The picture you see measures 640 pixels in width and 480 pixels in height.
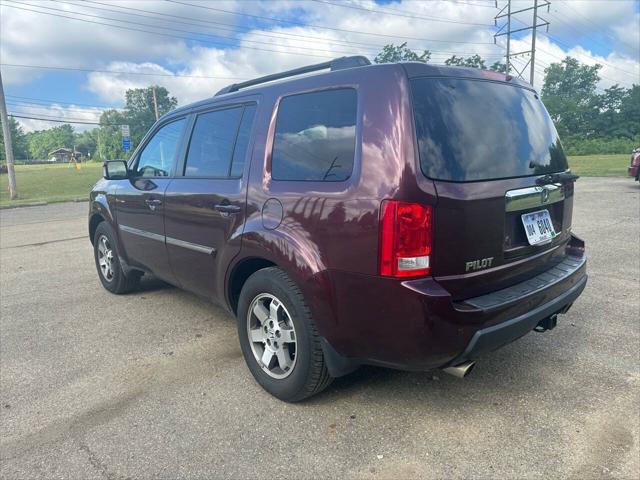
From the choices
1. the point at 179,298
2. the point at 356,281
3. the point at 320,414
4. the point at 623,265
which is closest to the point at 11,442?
the point at 320,414

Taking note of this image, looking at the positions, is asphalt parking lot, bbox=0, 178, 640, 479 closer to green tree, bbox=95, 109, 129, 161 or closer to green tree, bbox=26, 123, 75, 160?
green tree, bbox=95, 109, 129, 161

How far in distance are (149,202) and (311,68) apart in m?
1.85

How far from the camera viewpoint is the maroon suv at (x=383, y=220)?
232 cm

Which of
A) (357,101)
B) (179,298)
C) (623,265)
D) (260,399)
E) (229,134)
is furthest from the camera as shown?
(623,265)

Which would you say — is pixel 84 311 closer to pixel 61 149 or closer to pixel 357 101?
pixel 357 101

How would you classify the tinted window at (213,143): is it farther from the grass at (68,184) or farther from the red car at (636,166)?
the grass at (68,184)

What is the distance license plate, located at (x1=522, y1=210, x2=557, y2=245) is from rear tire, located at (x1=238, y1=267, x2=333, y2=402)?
51.9 inches

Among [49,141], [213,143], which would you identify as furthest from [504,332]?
[49,141]

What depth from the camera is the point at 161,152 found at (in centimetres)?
421

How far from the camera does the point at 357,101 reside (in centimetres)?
255

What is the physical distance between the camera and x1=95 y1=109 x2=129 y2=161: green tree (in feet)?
370

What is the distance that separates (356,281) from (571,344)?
7.09 feet

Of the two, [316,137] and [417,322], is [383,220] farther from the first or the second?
[316,137]

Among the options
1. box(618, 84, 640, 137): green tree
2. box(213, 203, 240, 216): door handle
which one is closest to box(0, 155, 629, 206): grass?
box(213, 203, 240, 216): door handle
